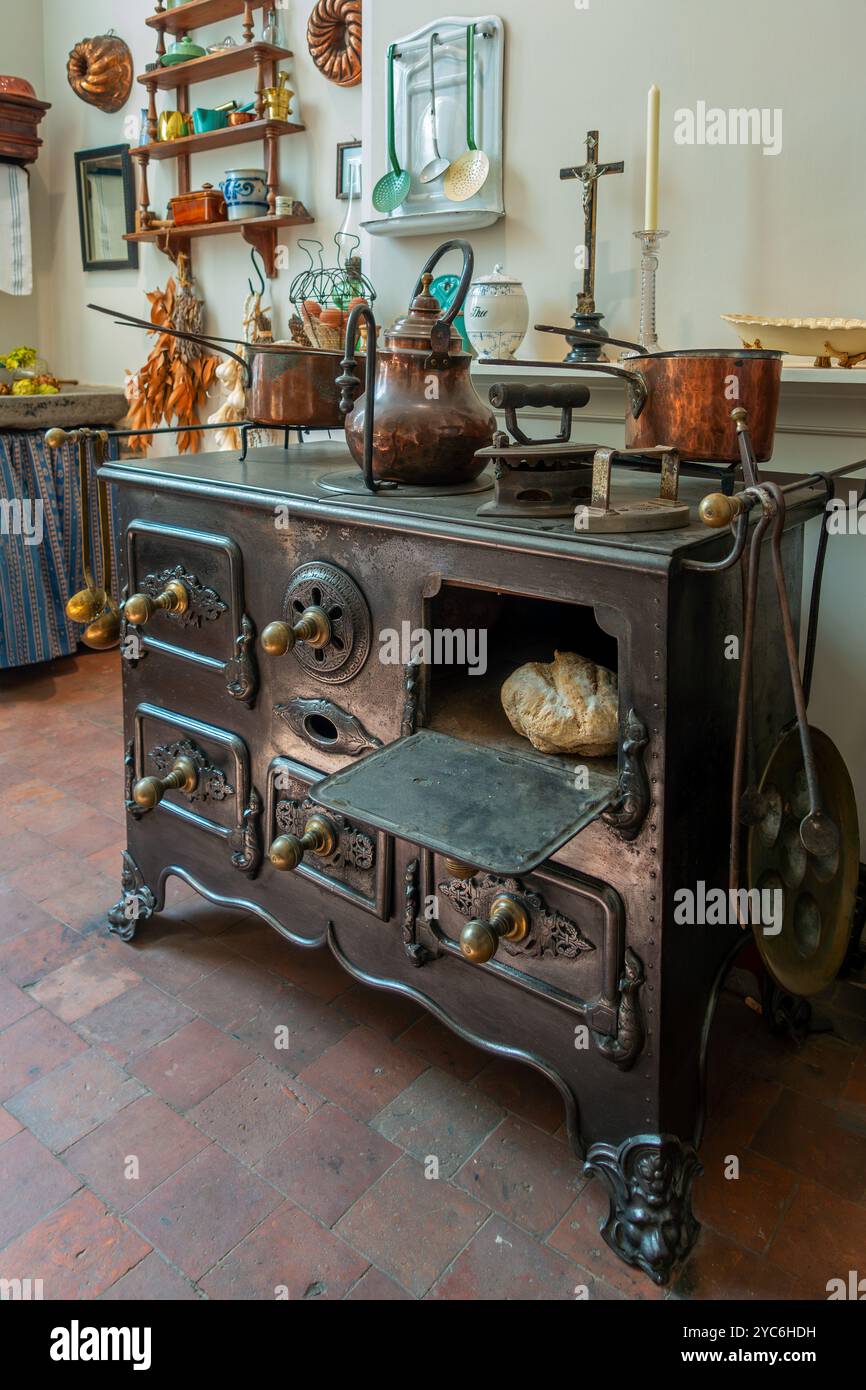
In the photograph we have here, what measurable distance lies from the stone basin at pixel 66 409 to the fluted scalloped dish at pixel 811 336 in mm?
2794

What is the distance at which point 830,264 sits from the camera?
1721 millimetres

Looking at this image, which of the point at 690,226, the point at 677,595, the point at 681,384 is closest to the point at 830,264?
the point at 690,226

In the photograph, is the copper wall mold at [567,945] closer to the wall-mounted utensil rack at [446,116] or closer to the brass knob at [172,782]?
the brass knob at [172,782]

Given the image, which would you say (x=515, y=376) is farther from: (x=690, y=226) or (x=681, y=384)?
(x=681, y=384)

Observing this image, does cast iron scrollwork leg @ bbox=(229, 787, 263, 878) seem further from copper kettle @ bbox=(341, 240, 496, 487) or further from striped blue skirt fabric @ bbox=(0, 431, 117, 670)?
striped blue skirt fabric @ bbox=(0, 431, 117, 670)

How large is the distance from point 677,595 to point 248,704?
87 cm

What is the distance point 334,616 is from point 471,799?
1.49ft

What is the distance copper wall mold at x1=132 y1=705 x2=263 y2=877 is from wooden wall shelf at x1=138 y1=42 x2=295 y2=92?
2221 mm

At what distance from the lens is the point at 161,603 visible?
1777 millimetres

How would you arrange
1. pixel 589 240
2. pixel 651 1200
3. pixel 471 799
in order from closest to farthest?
1. pixel 471 799
2. pixel 651 1200
3. pixel 589 240

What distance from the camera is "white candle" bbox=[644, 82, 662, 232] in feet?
5.50

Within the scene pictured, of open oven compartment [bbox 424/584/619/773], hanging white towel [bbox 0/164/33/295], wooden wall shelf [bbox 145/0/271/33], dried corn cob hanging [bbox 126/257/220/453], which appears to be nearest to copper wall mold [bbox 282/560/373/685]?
open oven compartment [bbox 424/584/619/773]

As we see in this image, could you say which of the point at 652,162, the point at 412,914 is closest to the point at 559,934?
the point at 412,914

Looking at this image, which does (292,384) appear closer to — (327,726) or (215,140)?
(327,726)
